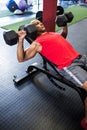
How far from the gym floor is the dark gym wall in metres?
0.84

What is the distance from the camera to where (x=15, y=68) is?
8.66ft

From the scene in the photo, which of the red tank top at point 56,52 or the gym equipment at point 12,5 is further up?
the red tank top at point 56,52

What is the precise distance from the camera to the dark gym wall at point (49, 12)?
2514 millimetres

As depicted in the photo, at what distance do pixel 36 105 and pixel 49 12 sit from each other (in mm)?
1468

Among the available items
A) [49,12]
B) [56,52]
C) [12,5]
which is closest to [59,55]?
[56,52]

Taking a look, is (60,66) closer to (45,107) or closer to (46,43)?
(46,43)

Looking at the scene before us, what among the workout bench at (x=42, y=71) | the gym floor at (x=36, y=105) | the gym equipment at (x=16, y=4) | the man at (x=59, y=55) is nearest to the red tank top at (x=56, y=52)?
the man at (x=59, y=55)

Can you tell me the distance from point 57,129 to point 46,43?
0.88 m

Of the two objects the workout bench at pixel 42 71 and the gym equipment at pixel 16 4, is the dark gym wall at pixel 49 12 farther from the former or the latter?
the gym equipment at pixel 16 4

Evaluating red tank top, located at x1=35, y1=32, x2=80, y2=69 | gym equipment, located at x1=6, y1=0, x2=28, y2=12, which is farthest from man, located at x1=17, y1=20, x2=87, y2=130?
gym equipment, located at x1=6, y1=0, x2=28, y2=12

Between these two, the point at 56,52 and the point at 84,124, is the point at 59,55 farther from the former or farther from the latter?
the point at 84,124

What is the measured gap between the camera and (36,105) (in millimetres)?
1933

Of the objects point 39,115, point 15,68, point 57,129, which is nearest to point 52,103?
point 39,115

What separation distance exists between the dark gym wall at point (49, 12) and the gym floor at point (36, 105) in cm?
84
